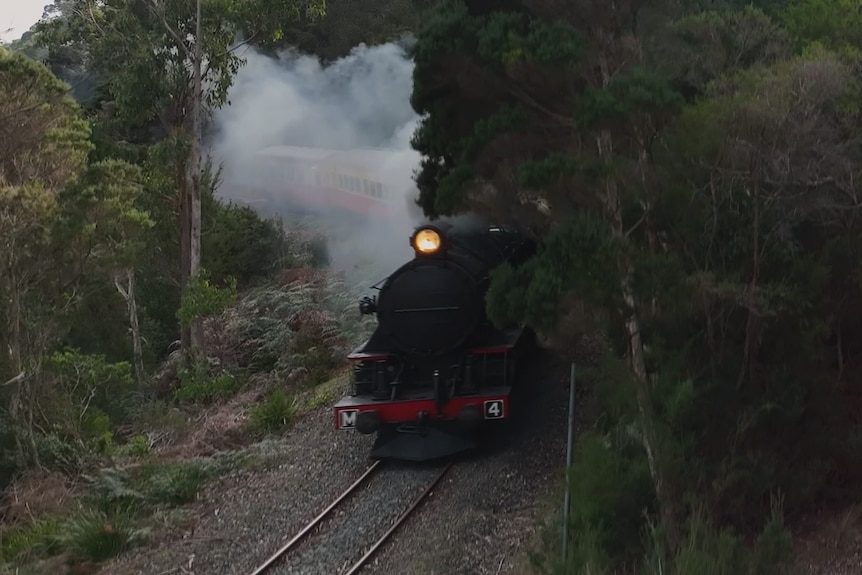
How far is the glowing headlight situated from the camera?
35.1ft

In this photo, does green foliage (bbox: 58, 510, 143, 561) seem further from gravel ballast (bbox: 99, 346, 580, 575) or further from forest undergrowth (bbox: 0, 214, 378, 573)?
gravel ballast (bbox: 99, 346, 580, 575)

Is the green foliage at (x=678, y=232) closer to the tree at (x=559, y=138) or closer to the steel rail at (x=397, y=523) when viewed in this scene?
Result: the tree at (x=559, y=138)

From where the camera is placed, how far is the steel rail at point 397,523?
8.17 meters

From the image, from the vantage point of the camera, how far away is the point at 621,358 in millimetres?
8102

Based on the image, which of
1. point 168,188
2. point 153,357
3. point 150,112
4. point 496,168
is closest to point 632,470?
point 496,168

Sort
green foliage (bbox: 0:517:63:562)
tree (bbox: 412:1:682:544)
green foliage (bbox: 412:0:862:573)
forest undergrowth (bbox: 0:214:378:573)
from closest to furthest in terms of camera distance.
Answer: green foliage (bbox: 412:0:862:573), tree (bbox: 412:1:682:544), green foliage (bbox: 0:517:63:562), forest undergrowth (bbox: 0:214:378:573)

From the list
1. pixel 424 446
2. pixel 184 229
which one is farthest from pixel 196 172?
pixel 424 446

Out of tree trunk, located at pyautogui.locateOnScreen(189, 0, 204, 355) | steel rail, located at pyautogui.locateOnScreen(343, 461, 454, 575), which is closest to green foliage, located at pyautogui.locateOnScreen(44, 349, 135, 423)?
tree trunk, located at pyautogui.locateOnScreen(189, 0, 204, 355)

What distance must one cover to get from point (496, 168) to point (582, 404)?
3.82m

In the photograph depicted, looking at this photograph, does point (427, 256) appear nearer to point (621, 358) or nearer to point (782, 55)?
point (621, 358)

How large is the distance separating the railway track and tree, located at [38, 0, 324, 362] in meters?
8.55

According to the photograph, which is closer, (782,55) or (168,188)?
(782,55)

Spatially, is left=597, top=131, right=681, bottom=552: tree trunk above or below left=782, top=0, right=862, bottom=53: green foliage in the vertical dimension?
below

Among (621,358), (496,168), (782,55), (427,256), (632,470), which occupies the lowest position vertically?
(632,470)
